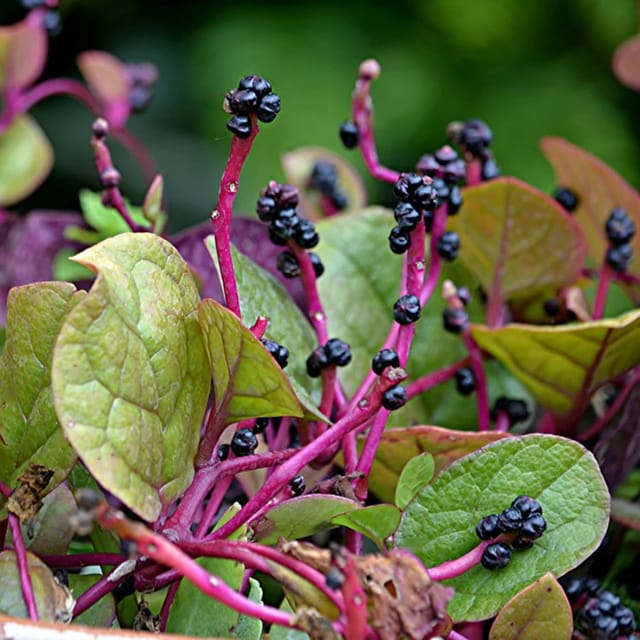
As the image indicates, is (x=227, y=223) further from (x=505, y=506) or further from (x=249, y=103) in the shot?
(x=505, y=506)

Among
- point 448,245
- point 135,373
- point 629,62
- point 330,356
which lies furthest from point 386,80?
point 135,373

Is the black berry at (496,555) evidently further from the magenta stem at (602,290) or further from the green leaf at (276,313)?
the magenta stem at (602,290)

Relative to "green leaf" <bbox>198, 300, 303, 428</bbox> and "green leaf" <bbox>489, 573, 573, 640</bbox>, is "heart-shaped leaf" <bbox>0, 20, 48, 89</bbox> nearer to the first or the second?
"green leaf" <bbox>198, 300, 303, 428</bbox>

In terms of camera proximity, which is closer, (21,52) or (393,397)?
(393,397)

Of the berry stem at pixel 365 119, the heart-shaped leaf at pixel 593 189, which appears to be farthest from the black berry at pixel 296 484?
the heart-shaped leaf at pixel 593 189

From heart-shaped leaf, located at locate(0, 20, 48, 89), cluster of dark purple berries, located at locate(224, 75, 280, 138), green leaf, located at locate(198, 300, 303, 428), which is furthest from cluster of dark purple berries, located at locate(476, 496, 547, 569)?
heart-shaped leaf, located at locate(0, 20, 48, 89)

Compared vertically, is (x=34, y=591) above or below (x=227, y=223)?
below

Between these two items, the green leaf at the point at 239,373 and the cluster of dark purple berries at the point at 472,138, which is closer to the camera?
the green leaf at the point at 239,373
